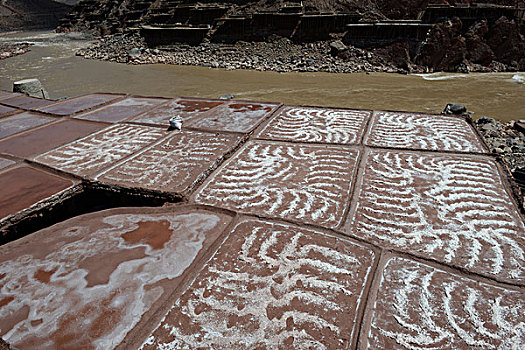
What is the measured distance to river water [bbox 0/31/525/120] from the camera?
27.6ft

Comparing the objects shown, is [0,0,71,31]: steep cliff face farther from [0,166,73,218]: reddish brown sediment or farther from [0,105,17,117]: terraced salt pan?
[0,166,73,218]: reddish brown sediment

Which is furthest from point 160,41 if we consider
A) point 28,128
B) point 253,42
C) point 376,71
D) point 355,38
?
point 28,128

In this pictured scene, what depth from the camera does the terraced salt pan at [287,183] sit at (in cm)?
162

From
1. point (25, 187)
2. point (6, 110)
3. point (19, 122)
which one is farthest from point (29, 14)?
point (25, 187)

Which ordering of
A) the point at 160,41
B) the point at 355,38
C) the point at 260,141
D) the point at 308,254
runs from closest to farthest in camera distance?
the point at 308,254
the point at 260,141
the point at 355,38
the point at 160,41

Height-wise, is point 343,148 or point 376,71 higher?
point 343,148

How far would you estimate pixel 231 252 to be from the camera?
4.50 ft

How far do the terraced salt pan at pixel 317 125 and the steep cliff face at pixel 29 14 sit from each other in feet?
133

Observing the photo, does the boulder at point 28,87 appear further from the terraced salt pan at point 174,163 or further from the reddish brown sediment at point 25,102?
the terraced salt pan at point 174,163

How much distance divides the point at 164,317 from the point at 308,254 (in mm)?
611

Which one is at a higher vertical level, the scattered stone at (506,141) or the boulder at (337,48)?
the boulder at (337,48)

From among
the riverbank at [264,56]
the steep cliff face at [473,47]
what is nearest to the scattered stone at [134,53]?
the riverbank at [264,56]

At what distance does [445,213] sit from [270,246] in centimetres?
90

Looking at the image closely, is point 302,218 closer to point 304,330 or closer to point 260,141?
point 304,330
